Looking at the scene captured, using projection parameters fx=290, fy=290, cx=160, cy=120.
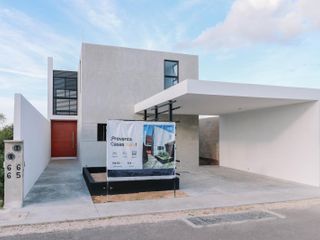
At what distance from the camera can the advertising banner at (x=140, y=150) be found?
7.30 meters

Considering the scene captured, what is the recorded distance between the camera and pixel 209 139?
56.2ft

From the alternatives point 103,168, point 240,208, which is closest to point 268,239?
point 240,208

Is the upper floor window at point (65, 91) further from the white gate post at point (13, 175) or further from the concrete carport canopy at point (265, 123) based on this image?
the white gate post at point (13, 175)

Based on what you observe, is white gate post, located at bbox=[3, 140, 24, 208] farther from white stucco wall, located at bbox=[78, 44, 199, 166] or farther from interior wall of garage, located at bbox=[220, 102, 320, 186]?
interior wall of garage, located at bbox=[220, 102, 320, 186]

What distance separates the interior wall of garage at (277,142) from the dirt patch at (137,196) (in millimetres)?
4132

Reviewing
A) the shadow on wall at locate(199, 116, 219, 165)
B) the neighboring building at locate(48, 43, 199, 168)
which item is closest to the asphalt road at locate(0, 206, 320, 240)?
the neighboring building at locate(48, 43, 199, 168)

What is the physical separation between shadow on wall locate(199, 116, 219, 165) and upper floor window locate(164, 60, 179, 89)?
15.7 ft

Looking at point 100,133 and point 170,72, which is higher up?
point 170,72

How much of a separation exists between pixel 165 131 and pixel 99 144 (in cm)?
480

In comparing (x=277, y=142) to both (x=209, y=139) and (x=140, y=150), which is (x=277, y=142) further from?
(x=209, y=139)

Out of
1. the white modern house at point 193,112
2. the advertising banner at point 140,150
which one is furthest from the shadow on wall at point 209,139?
the advertising banner at point 140,150

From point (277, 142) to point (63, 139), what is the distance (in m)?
12.6

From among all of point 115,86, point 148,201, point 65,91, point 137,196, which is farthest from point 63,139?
point 148,201

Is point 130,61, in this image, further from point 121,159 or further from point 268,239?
point 268,239
